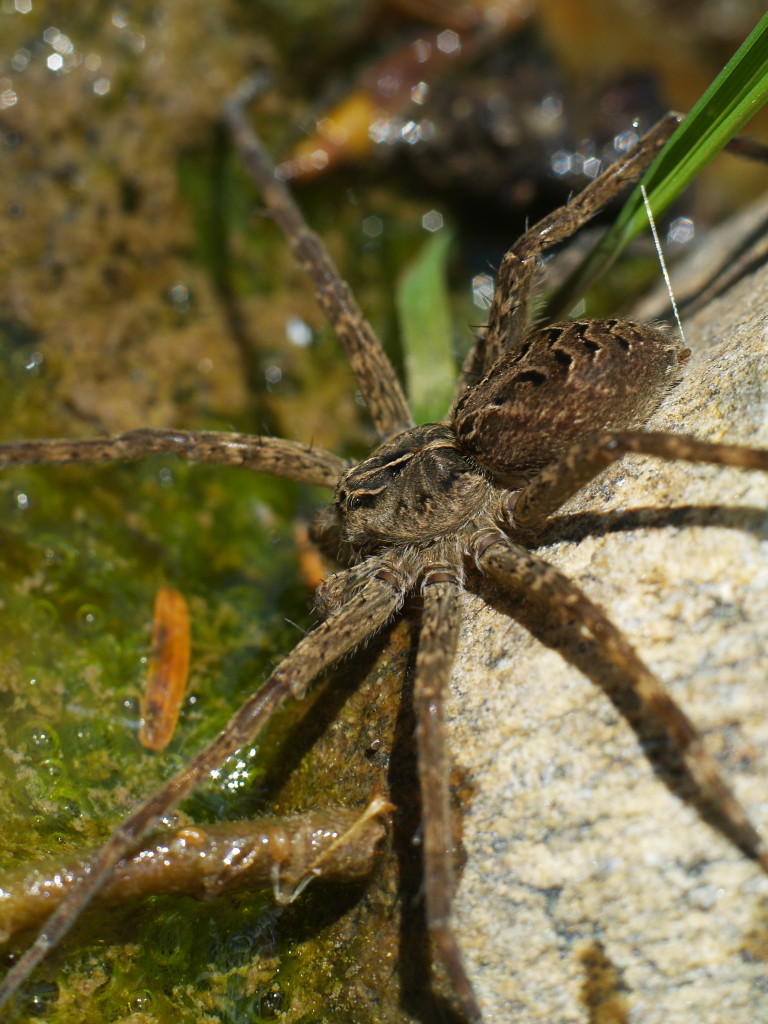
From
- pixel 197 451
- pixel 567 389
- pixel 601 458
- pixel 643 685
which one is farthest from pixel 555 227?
pixel 643 685

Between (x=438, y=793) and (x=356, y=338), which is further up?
(x=356, y=338)

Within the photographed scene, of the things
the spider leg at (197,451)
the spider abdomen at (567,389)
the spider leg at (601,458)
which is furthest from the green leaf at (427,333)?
the spider leg at (601,458)

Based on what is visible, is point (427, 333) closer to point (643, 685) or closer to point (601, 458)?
point (601, 458)

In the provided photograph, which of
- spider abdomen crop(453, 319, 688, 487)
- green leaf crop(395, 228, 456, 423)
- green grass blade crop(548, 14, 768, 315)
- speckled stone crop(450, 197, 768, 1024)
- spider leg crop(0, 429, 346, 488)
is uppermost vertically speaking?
green leaf crop(395, 228, 456, 423)

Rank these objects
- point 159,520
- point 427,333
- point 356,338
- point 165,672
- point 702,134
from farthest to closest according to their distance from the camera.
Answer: point 427,333, point 159,520, point 356,338, point 165,672, point 702,134

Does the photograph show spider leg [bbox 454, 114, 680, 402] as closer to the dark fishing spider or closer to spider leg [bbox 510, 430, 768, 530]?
the dark fishing spider

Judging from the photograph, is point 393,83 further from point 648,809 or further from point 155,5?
point 648,809

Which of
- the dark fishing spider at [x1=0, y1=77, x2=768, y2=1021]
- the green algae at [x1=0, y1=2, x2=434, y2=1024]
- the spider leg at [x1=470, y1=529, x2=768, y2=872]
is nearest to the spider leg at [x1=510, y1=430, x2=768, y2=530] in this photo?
the dark fishing spider at [x1=0, y1=77, x2=768, y2=1021]
